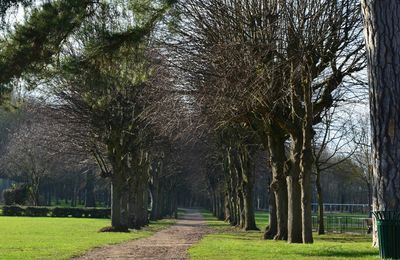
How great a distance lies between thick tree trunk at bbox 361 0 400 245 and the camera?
9750 millimetres

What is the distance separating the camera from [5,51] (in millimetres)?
13000

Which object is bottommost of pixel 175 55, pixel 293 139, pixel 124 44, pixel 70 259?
pixel 70 259

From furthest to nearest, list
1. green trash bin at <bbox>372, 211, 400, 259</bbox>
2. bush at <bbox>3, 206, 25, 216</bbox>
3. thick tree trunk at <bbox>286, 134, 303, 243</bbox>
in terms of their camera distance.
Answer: bush at <bbox>3, 206, 25, 216</bbox>
thick tree trunk at <bbox>286, 134, 303, 243</bbox>
green trash bin at <bbox>372, 211, 400, 259</bbox>

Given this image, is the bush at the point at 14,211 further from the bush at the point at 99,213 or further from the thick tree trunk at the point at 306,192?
the thick tree trunk at the point at 306,192

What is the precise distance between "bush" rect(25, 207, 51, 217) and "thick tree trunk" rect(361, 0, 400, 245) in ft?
187

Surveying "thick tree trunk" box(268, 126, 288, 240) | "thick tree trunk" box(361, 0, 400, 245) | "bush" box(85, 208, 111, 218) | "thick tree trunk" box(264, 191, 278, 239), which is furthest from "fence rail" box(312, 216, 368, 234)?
"bush" box(85, 208, 111, 218)

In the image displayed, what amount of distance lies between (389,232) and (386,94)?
2355 mm

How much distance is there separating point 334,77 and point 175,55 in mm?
6070

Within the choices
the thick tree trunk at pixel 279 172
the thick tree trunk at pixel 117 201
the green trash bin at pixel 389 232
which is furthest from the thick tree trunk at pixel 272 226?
the green trash bin at pixel 389 232

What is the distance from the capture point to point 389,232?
9.81 meters

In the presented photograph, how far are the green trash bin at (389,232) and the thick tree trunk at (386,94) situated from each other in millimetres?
221

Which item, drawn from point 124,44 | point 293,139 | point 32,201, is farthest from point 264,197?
point 124,44

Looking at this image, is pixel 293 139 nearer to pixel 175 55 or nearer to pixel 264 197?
pixel 175 55

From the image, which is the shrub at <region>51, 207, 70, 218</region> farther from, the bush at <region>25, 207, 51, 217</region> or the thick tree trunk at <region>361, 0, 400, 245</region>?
the thick tree trunk at <region>361, 0, 400, 245</region>
